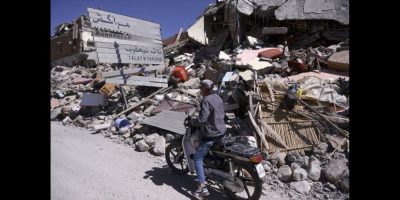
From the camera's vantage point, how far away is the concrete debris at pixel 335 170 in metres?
5.96

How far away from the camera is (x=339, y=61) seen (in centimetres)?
1302

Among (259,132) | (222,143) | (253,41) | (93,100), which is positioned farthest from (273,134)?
(253,41)

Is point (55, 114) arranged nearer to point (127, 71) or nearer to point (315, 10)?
point (127, 71)

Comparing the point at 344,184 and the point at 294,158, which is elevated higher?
the point at 294,158

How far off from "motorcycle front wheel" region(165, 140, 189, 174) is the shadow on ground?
112 mm

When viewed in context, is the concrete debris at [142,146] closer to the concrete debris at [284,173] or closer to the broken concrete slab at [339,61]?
the concrete debris at [284,173]

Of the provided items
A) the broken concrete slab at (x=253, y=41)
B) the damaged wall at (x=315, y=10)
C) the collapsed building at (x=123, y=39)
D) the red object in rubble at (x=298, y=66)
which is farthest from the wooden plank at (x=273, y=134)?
the damaged wall at (x=315, y=10)

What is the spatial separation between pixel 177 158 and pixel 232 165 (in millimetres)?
1338

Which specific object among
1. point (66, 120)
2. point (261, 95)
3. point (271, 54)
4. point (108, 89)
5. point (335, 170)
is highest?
point (271, 54)

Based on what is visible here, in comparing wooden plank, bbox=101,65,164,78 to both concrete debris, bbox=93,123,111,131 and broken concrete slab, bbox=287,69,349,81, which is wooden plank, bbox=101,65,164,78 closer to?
concrete debris, bbox=93,123,111,131

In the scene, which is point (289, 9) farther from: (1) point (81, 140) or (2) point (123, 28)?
(1) point (81, 140)

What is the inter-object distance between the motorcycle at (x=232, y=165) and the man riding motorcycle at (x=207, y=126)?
0.16m

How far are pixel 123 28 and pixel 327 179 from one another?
10618 millimetres
